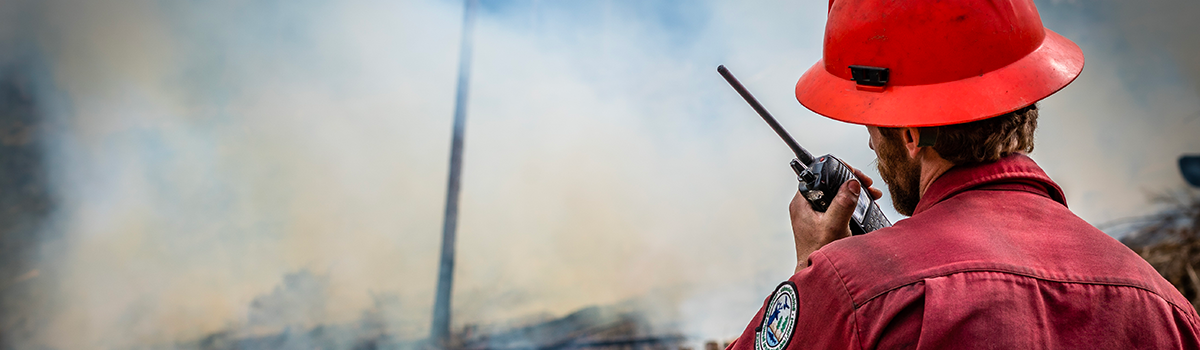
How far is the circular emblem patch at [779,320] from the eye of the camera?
107cm

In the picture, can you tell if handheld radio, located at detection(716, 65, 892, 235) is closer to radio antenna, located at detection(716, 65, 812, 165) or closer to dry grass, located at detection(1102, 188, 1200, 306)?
radio antenna, located at detection(716, 65, 812, 165)

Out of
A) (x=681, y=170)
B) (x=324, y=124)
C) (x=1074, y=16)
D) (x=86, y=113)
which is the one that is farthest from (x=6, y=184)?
(x=1074, y=16)

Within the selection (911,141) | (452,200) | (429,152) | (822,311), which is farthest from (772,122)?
(429,152)

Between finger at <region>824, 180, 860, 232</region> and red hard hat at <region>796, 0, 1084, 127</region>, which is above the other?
red hard hat at <region>796, 0, 1084, 127</region>

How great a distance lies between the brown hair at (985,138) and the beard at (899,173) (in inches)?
3.7

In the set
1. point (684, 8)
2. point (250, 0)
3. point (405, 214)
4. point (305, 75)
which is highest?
point (684, 8)

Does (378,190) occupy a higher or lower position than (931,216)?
lower

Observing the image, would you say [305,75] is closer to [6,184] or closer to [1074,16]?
[6,184]

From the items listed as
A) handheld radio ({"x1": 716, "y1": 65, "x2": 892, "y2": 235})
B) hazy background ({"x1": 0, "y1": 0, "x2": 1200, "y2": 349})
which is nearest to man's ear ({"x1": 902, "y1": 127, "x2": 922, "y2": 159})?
handheld radio ({"x1": 716, "y1": 65, "x2": 892, "y2": 235})

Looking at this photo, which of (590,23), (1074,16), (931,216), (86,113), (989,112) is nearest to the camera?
(931,216)

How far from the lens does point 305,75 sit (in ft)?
15.5

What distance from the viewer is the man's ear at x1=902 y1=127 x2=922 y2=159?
1.30 m

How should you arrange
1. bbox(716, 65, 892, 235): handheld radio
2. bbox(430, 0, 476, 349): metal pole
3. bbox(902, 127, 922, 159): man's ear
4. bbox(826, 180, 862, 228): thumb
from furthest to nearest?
bbox(430, 0, 476, 349): metal pole
bbox(716, 65, 892, 235): handheld radio
bbox(826, 180, 862, 228): thumb
bbox(902, 127, 922, 159): man's ear

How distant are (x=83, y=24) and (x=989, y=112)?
199 inches
